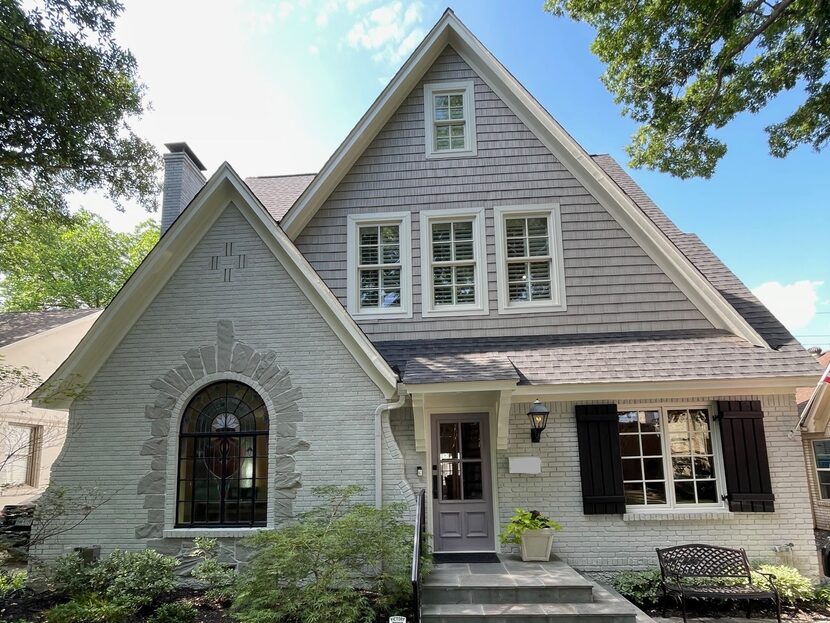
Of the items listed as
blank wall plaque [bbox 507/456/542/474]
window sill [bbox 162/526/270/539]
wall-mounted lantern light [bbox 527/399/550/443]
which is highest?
wall-mounted lantern light [bbox 527/399/550/443]

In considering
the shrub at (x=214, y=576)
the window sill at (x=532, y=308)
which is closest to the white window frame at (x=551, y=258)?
the window sill at (x=532, y=308)

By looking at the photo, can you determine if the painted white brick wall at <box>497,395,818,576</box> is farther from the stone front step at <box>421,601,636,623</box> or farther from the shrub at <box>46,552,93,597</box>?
the shrub at <box>46,552,93,597</box>

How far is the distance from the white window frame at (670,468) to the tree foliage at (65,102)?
9521 millimetres

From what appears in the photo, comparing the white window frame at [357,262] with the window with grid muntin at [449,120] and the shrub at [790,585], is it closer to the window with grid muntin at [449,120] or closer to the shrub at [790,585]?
the window with grid muntin at [449,120]

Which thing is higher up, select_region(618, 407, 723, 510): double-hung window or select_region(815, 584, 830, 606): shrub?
select_region(618, 407, 723, 510): double-hung window

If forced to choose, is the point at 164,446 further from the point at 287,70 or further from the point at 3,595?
the point at 287,70

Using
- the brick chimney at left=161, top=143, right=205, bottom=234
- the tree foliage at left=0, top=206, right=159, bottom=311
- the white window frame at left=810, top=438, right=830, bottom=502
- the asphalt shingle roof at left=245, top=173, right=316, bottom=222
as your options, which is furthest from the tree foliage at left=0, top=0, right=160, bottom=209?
the tree foliage at left=0, top=206, right=159, bottom=311

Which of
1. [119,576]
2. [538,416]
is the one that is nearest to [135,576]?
[119,576]

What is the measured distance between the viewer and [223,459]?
24.6ft

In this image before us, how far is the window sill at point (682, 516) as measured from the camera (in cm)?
779

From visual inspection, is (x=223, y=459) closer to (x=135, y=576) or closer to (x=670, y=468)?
(x=135, y=576)

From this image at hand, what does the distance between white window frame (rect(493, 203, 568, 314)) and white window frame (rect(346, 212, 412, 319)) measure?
149 cm

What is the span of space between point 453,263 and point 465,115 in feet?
9.06

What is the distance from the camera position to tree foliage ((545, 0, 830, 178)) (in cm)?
965
